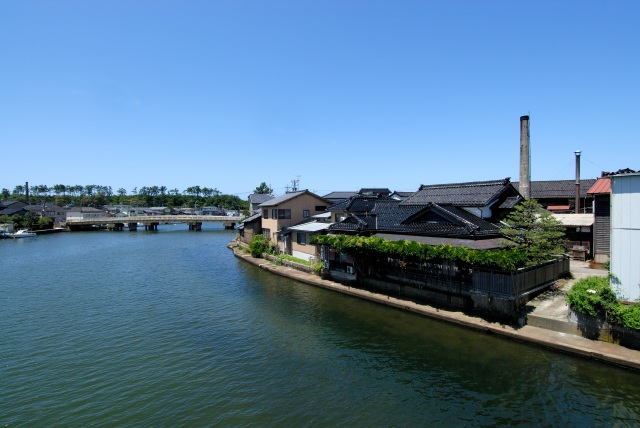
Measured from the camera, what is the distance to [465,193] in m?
26.0

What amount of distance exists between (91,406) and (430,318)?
15.1 meters

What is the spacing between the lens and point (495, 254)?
15.9 metres

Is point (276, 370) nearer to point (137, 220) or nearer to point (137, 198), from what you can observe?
point (137, 220)

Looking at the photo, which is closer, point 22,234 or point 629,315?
point 629,315

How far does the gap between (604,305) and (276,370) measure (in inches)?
509

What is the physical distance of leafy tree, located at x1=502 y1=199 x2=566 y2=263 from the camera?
1839cm

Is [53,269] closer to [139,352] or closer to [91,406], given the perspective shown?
[139,352]

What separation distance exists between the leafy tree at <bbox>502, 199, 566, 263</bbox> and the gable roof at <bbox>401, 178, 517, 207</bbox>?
12.3ft

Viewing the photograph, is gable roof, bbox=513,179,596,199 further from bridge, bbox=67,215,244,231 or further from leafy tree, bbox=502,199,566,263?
bridge, bbox=67,215,244,231

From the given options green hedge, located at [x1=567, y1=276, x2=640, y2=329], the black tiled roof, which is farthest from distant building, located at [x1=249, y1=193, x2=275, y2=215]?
green hedge, located at [x1=567, y1=276, x2=640, y2=329]

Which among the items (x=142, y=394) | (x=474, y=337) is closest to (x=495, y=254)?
(x=474, y=337)

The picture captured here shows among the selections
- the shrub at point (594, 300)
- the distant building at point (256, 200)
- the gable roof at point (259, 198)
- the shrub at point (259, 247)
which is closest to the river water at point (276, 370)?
the shrub at point (594, 300)

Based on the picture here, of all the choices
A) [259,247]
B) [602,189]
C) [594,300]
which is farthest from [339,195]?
[594,300]

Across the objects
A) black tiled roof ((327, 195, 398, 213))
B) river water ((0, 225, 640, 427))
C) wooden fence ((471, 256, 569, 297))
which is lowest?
river water ((0, 225, 640, 427))
